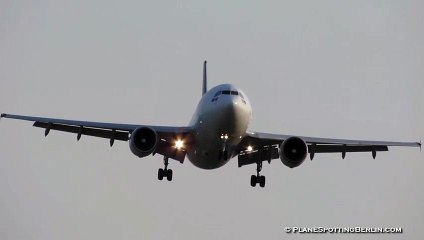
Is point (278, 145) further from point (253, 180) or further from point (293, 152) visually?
point (253, 180)

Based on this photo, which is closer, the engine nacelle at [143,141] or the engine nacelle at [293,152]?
the engine nacelle at [143,141]

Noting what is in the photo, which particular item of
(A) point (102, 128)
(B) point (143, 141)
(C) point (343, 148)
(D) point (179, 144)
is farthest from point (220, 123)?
(C) point (343, 148)

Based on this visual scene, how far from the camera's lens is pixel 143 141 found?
34219 millimetres

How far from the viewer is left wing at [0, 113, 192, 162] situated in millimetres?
36125

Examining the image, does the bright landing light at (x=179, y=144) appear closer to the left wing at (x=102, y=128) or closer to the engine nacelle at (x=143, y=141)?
the left wing at (x=102, y=128)

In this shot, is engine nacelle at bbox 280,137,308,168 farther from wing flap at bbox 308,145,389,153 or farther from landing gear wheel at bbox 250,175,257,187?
landing gear wheel at bbox 250,175,257,187

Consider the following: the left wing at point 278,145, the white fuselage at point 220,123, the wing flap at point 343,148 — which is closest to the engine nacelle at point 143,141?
the white fuselage at point 220,123

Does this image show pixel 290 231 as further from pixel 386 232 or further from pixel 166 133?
pixel 166 133

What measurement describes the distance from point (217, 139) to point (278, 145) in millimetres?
5363

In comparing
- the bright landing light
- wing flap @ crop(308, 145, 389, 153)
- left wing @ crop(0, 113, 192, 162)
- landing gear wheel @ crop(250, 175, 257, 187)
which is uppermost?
left wing @ crop(0, 113, 192, 162)

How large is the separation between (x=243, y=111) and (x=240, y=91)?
1299 millimetres

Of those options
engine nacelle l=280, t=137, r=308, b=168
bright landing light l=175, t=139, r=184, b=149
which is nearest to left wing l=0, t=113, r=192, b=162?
bright landing light l=175, t=139, r=184, b=149

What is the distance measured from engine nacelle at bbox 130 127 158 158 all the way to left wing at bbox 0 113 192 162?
107cm

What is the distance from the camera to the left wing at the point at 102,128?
36125 mm
